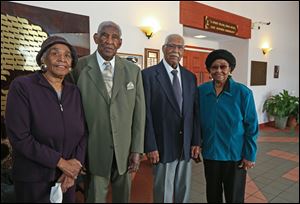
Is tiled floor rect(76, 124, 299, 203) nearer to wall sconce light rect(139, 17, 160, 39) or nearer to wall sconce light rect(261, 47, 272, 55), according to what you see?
wall sconce light rect(139, 17, 160, 39)

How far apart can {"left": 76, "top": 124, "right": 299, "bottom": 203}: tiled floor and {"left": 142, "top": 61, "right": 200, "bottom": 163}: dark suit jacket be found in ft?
0.93

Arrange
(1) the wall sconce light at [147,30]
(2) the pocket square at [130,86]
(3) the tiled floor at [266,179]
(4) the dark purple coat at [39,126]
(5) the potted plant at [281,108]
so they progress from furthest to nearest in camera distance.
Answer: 1. (5) the potted plant at [281,108]
2. (1) the wall sconce light at [147,30]
3. (3) the tiled floor at [266,179]
4. (2) the pocket square at [130,86]
5. (4) the dark purple coat at [39,126]

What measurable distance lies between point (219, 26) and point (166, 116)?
9.45 ft

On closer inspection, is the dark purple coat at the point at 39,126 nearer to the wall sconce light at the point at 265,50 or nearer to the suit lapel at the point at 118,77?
the suit lapel at the point at 118,77

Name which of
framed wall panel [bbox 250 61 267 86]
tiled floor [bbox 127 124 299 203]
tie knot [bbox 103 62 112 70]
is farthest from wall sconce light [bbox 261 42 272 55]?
tie knot [bbox 103 62 112 70]

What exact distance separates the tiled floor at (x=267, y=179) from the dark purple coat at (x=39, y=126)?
52 centimetres

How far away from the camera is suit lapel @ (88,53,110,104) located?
3.34ft

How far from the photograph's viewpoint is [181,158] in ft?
4.10

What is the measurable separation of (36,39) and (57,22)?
245mm

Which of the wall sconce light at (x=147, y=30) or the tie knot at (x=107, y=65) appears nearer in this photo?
the tie knot at (x=107, y=65)

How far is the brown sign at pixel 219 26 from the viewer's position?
11.1 ft

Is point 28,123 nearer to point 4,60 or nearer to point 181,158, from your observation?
point 181,158

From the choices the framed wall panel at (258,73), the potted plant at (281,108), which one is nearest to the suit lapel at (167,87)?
the framed wall panel at (258,73)

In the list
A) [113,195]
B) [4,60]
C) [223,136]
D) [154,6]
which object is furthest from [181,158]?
[154,6]
